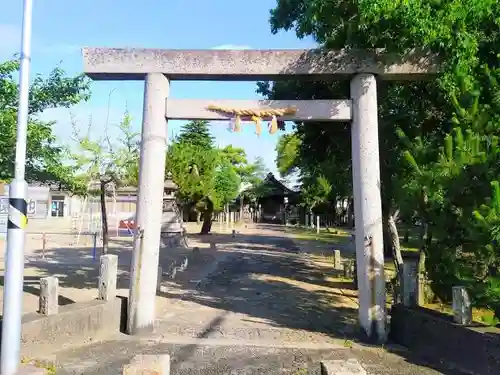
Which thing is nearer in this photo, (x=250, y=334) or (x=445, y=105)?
(x=250, y=334)

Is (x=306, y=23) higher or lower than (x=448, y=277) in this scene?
higher

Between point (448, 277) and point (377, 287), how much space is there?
114cm

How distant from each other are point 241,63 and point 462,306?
17.0ft

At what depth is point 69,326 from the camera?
25.9 feet


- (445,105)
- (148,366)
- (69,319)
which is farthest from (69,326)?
(445,105)

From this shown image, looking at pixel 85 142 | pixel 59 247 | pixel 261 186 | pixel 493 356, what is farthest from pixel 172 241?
pixel 261 186

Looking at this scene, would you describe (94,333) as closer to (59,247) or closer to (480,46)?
(480,46)

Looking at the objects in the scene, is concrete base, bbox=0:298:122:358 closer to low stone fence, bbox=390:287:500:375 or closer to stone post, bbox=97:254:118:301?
stone post, bbox=97:254:118:301

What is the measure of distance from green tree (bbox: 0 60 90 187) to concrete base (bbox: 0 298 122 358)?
11.6ft

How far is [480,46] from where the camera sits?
348 inches

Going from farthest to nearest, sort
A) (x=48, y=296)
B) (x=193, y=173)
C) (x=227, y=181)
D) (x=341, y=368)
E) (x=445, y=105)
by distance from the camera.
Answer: (x=227, y=181) → (x=193, y=173) → (x=445, y=105) → (x=48, y=296) → (x=341, y=368)

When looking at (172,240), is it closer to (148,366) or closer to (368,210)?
(368,210)

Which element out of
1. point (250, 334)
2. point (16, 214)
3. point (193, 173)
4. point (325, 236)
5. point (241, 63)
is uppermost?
point (193, 173)

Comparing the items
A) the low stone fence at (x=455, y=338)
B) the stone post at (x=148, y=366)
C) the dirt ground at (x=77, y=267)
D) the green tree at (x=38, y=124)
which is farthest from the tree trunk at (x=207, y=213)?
the stone post at (x=148, y=366)
